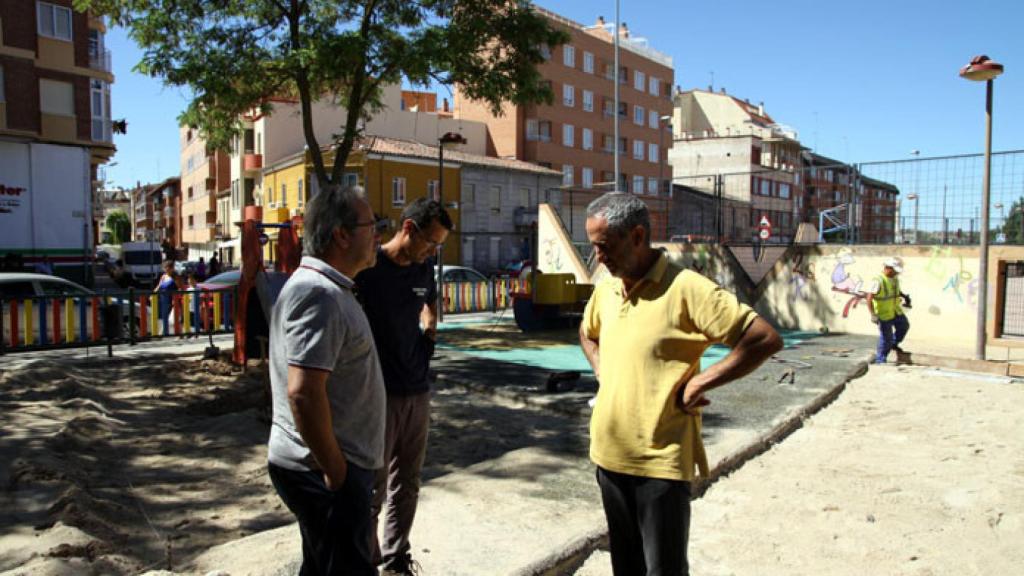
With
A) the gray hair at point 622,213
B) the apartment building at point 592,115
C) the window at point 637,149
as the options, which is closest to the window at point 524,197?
the apartment building at point 592,115

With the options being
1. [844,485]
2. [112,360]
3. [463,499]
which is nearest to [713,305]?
[463,499]

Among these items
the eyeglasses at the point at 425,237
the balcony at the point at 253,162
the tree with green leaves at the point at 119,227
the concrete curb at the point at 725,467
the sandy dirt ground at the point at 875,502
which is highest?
the balcony at the point at 253,162

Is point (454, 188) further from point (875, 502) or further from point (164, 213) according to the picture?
point (164, 213)

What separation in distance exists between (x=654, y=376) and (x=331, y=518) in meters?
1.20

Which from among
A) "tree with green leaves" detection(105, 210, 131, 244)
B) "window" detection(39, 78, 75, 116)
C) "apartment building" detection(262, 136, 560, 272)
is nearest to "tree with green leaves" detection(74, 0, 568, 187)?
"window" detection(39, 78, 75, 116)

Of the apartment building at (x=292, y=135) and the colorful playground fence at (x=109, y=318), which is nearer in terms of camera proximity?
the colorful playground fence at (x=109, y=318)

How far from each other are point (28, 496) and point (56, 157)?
27555mm

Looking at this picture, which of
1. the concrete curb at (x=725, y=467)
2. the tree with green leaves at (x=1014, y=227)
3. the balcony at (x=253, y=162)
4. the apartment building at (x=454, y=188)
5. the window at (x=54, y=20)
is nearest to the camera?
the concrete curb at (x=725, y=467)

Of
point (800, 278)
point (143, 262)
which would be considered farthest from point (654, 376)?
point (143, 262)

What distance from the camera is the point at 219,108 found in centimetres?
1314

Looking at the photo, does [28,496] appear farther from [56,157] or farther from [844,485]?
[56,157]

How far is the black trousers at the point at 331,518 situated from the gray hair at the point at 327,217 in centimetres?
75

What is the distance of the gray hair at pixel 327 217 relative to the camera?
244 cm

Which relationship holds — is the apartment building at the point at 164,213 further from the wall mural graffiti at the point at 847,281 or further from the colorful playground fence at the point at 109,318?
the wall mural graffiti at the point at 847,281
